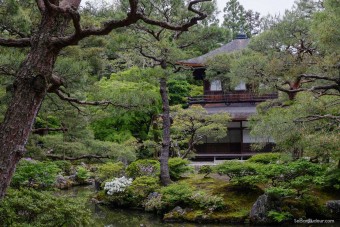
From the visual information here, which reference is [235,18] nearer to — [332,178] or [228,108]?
[228,108]

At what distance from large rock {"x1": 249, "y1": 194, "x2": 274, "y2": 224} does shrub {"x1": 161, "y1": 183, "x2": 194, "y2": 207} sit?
1.91 metres

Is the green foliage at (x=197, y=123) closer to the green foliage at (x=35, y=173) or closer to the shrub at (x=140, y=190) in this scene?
the shrub at (x=140, y=190)

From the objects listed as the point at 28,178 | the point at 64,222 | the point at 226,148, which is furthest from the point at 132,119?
the point at 64,222

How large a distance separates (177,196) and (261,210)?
2405mm

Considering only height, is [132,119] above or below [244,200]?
above

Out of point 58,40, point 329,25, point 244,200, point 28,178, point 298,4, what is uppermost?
point 298,4

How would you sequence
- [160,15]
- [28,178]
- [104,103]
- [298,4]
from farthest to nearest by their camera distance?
[298,4] < [160,15] < [28,178] < [104,103]

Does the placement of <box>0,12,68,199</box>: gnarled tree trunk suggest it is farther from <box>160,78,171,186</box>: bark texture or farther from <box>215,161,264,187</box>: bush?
<box>160,78,171,186</box>: bark texture

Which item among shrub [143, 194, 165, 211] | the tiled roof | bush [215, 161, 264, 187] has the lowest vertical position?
shrub [143, 194, 165, 211]

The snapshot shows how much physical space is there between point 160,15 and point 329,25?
19.5ft

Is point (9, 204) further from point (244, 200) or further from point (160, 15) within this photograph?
point (160, 15)

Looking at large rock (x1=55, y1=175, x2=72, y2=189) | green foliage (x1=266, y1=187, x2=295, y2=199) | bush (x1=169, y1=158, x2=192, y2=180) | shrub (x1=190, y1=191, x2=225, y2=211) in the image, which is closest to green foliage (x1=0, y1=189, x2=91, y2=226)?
green foliage (x1=266, y1=187, x2=295, y2=199)

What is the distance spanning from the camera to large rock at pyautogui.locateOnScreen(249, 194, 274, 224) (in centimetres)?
919

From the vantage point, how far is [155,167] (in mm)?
13539
